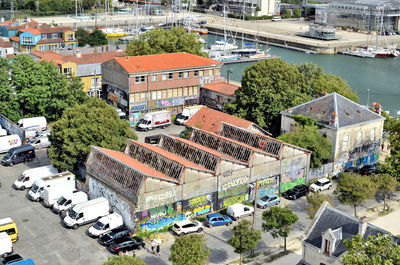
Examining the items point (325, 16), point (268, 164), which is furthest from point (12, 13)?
point (268, 164)

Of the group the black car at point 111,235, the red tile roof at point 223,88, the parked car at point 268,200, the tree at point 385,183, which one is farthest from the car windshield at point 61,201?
the red tile roof at point 223,88

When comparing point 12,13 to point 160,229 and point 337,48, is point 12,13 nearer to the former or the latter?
point 337,48

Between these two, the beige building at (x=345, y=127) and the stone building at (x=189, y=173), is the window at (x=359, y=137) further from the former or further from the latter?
the stone building at (x=189, y=173)

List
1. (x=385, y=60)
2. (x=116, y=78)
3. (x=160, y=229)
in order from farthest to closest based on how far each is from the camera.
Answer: (x=385, y=60) < (x=116, y=78) < (x=160, y=229)

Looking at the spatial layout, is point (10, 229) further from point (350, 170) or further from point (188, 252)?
point (350, 170)

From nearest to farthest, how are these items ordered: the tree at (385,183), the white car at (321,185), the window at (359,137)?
the tree at (385,183)
the white car at (321,185)
the window at (359,137)

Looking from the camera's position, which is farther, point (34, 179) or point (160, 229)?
point (34, 179)

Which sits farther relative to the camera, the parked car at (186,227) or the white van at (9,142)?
the white van at (9,142)
